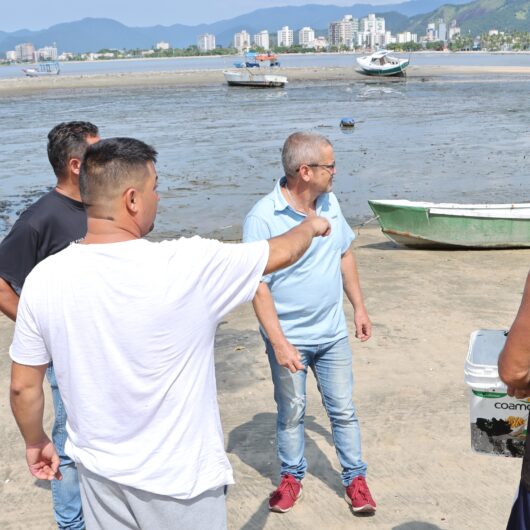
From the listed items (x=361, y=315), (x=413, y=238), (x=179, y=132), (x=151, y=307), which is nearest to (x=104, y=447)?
(x=151, y=307)

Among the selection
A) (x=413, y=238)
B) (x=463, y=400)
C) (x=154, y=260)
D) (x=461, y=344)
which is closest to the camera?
(x=154, y=260)

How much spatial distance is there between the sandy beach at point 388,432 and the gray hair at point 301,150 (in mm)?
1950

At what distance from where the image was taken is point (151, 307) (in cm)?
221

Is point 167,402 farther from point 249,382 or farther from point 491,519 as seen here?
point 249,382

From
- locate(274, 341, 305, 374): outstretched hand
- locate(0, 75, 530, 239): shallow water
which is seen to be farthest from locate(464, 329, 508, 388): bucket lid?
locate(0, 75, 530, 239): shallow water

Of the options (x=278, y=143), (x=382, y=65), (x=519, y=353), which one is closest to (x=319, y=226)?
(x=519, y=353)

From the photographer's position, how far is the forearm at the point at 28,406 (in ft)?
8.15

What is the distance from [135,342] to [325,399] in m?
2.08

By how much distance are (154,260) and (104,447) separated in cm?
63

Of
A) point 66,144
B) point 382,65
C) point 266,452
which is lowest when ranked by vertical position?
point 266,452

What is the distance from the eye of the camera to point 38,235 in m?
3.40

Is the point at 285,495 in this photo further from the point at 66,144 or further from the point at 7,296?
the point at 66,144

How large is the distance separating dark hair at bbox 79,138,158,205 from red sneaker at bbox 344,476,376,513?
8.44 ft

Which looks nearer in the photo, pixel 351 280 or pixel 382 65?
pixel 351 280
